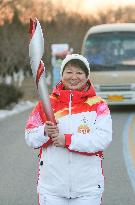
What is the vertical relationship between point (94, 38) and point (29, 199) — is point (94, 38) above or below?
above

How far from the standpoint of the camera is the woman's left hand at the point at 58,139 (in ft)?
12.3

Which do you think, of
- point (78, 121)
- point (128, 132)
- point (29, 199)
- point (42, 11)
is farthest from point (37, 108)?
point (42, 11)

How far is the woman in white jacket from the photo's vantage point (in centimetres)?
385

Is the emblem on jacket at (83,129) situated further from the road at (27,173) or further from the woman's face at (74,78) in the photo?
the road at (27,173)

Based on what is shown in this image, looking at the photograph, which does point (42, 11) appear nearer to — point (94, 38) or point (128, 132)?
point (94, 38)

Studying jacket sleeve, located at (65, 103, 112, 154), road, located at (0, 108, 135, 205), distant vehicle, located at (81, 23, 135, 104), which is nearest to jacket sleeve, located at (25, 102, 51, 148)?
jacket sleeve, located at (65, 103, 112, 154)

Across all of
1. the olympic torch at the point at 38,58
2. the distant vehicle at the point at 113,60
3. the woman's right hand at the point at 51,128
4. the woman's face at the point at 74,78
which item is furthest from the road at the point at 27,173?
the distant vehicle at the point at 113,60

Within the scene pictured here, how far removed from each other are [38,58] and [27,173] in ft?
18.7

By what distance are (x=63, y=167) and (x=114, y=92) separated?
15576 mm

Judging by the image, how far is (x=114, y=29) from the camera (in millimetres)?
20562

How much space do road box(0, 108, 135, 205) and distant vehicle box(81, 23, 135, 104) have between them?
186 inches

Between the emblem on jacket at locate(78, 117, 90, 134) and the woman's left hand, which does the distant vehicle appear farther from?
the woman's left hand

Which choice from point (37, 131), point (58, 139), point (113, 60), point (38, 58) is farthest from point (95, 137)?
point (113, 60)

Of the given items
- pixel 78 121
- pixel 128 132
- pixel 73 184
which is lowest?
pixel 128 132
